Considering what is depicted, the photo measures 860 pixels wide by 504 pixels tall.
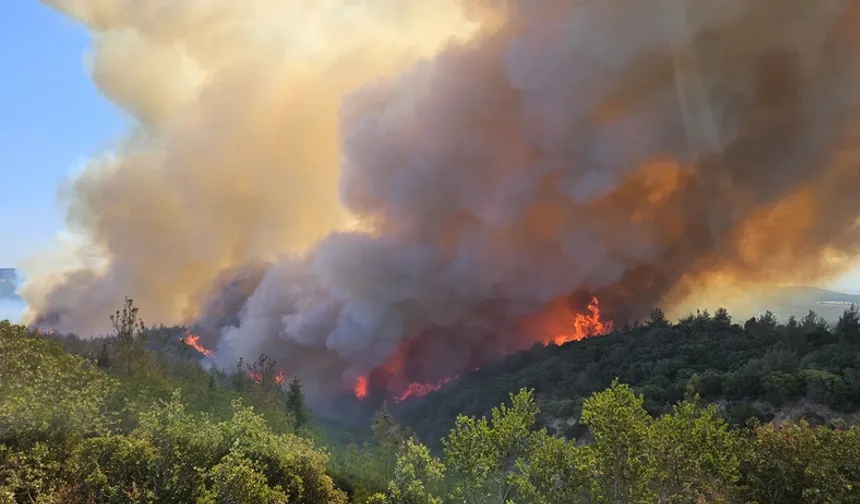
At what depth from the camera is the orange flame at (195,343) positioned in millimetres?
96500

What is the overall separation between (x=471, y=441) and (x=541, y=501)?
11.1 ft

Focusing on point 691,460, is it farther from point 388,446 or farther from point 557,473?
point 388,446

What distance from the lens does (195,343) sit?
100312 mm

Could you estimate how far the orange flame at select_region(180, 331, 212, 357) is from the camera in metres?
96.5

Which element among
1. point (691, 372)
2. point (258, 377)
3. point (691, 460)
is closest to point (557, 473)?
point (691, 460)

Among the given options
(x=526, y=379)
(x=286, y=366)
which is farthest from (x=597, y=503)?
(x=286, y=366)

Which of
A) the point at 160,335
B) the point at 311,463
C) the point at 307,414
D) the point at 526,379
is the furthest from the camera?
the point at 160,335

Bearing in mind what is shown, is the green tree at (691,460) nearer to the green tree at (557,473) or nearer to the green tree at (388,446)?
the green tree at (557,473)

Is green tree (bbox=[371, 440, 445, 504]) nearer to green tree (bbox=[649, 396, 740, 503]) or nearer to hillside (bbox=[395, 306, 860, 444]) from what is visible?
green tree (bbox=[649, 396, 740, 503])

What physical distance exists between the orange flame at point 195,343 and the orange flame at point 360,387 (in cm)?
3224

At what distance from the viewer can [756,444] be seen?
878 inches

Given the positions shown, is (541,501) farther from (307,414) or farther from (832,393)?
(307,414)

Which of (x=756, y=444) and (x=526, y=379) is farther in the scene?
(x=526, y=379)

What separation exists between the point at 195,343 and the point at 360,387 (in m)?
39.4
